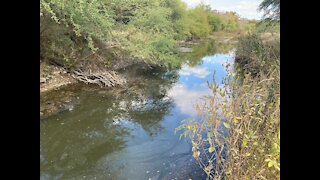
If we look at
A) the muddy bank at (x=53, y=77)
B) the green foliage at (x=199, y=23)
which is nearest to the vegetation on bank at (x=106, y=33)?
the muddy bank at (x=53, y=77)

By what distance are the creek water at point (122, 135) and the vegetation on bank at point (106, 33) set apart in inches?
48.4

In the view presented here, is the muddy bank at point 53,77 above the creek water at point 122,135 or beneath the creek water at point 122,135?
above

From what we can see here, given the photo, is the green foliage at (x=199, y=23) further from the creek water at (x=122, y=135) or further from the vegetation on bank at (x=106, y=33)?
the creek water at (x=122, y=135)

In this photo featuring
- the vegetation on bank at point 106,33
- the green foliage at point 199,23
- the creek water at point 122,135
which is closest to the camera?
the creek water at point 122,135

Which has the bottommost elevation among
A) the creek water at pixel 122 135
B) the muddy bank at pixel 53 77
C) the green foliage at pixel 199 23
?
the creek water at pixel 122 135

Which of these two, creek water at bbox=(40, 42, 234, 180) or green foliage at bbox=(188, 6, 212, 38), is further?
green foliage at bbox=(188, 6, 212, 38)

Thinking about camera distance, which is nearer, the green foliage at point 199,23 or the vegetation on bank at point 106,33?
the vegetation on bank at point 106,33

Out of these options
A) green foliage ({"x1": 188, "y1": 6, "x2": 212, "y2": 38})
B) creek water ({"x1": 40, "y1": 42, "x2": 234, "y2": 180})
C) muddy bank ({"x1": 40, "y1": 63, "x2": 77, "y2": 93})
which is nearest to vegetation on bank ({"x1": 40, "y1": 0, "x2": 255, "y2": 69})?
muddy bank ({"x1": 40, "y1": 63, "x2": 77, "y2": 93})

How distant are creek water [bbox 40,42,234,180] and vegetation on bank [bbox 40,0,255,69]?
1.23m

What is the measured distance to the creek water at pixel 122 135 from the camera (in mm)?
4184

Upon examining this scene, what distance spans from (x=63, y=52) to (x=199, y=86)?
14.0 feet

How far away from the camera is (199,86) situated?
8.22 metres

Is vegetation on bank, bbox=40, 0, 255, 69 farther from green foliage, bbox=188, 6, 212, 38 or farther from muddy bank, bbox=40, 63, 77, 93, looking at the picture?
green foliage, bbox=188, 6, 212, 38

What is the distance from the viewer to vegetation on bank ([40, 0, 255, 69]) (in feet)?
24.0
